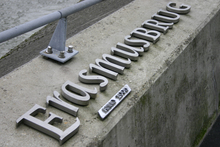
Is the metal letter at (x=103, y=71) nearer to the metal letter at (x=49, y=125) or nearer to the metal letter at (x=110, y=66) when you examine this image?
the metal letter at (x=110, y=66)

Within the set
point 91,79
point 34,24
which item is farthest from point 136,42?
point 34,24

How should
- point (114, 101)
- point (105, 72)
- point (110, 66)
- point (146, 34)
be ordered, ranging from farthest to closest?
point (146, 34)
point (110, 66)
point (105, 72)
point (114, 101)

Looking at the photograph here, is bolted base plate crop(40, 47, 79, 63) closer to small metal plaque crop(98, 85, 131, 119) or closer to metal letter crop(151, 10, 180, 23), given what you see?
small metal plaque crop(98, 85, 131, 119)

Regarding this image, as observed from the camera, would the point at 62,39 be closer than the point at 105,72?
No

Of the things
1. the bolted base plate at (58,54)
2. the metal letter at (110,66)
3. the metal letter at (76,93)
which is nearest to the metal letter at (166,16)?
the metal letter at (110,66)

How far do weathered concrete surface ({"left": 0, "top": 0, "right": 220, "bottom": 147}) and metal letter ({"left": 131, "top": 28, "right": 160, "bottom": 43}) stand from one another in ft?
0.33

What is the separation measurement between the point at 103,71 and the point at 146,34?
3.81 ft

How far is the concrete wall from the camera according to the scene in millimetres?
2856

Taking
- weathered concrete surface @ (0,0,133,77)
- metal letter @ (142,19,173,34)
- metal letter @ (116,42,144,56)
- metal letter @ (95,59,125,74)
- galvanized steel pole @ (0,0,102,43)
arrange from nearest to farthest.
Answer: galvanized steel pole @ (0,0,102,43) < metal letter @ (95,59,125,74) < metal letter @ (116,42,144,56) < metal letter @ (142,19,173,34) < weathered concrete surface @ (0,0,133,77)

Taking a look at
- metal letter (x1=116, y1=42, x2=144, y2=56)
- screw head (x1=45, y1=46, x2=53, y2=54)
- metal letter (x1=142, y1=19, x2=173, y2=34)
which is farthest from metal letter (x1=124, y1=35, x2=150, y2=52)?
screw head (x1=45, y1=46, x2=53, y2=54)

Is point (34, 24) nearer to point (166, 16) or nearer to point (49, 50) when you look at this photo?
point (49, 50)

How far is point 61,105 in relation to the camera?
2.50 m

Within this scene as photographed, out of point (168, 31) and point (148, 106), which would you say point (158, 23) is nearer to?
point (168, 31)

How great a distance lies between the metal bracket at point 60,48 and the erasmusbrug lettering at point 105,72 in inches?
13.3
